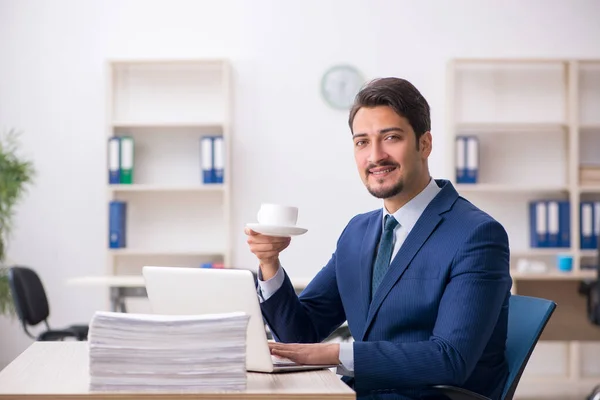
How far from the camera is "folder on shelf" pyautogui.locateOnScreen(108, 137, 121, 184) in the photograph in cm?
567

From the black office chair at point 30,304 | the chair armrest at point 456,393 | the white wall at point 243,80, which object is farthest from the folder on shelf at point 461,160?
the chair armrest at point 456,393

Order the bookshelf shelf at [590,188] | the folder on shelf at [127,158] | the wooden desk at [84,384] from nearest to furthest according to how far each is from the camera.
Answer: the wooden desk at [84,384]
the folder on shelf at [127,158]
the bookshelf shelf at [590,188]

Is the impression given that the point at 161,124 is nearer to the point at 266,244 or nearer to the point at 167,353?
the point at 266,244

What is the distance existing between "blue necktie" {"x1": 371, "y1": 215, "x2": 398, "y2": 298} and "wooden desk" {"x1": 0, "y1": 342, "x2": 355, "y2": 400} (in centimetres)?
39

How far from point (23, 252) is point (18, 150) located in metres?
0.69

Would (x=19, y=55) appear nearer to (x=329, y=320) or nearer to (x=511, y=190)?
(x=511, y=190)

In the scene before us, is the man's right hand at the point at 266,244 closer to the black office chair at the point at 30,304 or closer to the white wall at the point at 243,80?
the black office chair at the point at 30,304

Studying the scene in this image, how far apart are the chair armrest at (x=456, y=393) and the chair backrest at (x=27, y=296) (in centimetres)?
298

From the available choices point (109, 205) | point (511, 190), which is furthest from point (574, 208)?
point (109, 205)

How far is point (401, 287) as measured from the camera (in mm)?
1997

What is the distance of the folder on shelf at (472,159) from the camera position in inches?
226

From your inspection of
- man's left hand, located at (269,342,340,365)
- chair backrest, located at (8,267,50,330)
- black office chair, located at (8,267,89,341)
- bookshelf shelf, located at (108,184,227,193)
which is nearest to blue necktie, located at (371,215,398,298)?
man's left hand, located at (269,342,340,365)

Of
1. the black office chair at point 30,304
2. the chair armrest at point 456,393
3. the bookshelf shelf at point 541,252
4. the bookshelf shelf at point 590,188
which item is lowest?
the black office chair at point 30,304

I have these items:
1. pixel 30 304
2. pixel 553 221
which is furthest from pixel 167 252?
pixel 553 221
